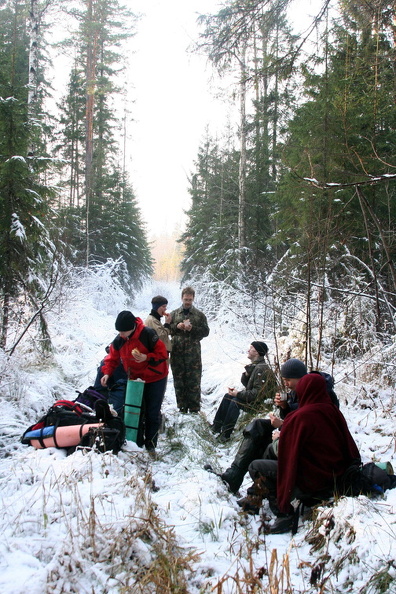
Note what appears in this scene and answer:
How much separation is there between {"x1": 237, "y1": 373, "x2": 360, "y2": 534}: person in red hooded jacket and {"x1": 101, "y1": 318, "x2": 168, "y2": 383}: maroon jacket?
1769mm

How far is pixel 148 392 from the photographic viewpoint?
176 inches

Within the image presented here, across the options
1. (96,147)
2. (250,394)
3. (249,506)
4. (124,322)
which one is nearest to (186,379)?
(250,394)

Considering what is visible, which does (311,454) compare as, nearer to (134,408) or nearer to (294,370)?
(294,370)

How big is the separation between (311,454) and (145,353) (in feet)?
7.07

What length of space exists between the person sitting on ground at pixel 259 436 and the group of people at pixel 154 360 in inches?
46.1

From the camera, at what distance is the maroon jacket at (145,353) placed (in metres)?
4.39

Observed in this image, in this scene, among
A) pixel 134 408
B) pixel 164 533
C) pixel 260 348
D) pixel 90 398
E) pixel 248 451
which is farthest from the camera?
pixel 260 348

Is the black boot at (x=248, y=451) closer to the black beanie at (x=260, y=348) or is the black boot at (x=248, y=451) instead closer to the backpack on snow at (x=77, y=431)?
the backpack on snow at (x=77, y=431)

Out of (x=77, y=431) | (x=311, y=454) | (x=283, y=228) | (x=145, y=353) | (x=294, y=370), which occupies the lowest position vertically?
(x=77, y=431)

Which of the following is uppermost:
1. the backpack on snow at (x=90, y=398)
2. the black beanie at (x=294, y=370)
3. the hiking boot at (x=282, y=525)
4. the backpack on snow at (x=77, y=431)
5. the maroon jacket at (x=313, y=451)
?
the black beanie at (x=294, y=370)

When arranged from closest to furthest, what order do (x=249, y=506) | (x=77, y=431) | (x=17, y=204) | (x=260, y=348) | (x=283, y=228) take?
(x=249, y=506) → (x=77, y=431) → (x=260, y=348) → (x=17, y=204) → (x=283, y=228)

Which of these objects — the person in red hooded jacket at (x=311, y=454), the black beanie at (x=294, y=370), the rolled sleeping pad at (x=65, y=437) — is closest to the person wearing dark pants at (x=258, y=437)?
the black beanie at (x=294, y=370)

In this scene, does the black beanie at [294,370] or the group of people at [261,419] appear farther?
the black beanie at [294,370]

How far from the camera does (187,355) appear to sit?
5.83 m
